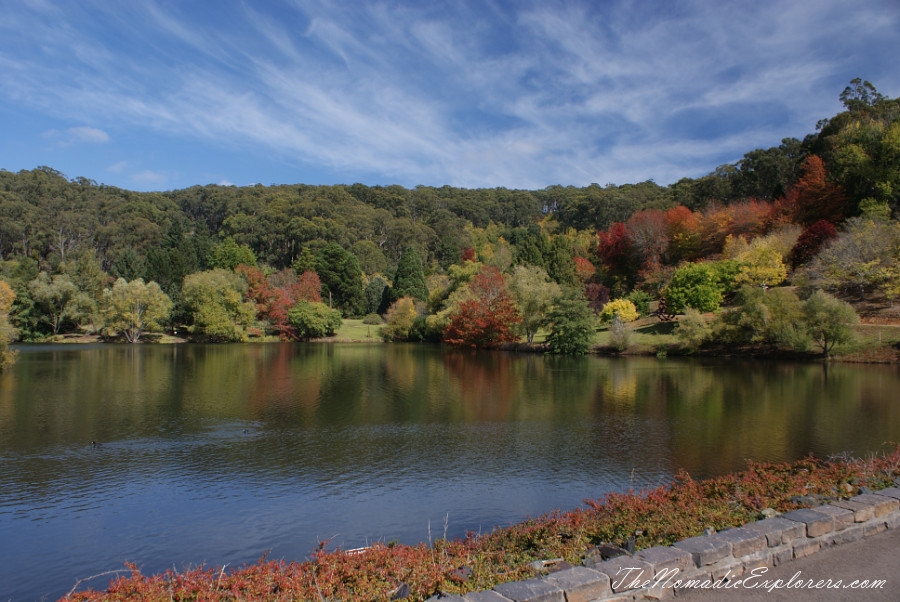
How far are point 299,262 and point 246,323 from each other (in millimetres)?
21581

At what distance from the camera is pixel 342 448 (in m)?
19.1

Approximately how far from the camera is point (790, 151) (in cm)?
8275

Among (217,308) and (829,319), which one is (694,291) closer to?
(829,319)

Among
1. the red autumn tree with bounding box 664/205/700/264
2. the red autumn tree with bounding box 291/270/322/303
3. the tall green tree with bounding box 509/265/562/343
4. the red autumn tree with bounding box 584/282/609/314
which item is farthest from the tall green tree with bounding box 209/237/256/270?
the red autumn tree with bounding box 664/205/700/264

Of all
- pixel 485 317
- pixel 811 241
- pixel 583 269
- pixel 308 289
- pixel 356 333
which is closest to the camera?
pixel 811 241

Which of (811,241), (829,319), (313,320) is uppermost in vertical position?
(811,241)

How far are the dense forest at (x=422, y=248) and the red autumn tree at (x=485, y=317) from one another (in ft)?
0.84

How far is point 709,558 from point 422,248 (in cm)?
9938

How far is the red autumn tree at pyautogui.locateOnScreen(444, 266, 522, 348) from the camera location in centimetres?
5906

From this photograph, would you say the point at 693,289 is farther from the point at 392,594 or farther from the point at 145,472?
the point at 392,594

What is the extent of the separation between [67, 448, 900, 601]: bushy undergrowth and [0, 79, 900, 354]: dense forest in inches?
1548

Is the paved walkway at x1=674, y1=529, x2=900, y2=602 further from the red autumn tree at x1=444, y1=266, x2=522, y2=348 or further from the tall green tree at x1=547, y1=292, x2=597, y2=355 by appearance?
the red autumn tree at x1=444, y1=266, x2=522, y2=348

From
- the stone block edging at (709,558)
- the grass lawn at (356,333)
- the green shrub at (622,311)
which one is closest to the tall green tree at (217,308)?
the grass lawn at (356,333)

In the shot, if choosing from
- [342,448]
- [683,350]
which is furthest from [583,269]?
[342,448]
